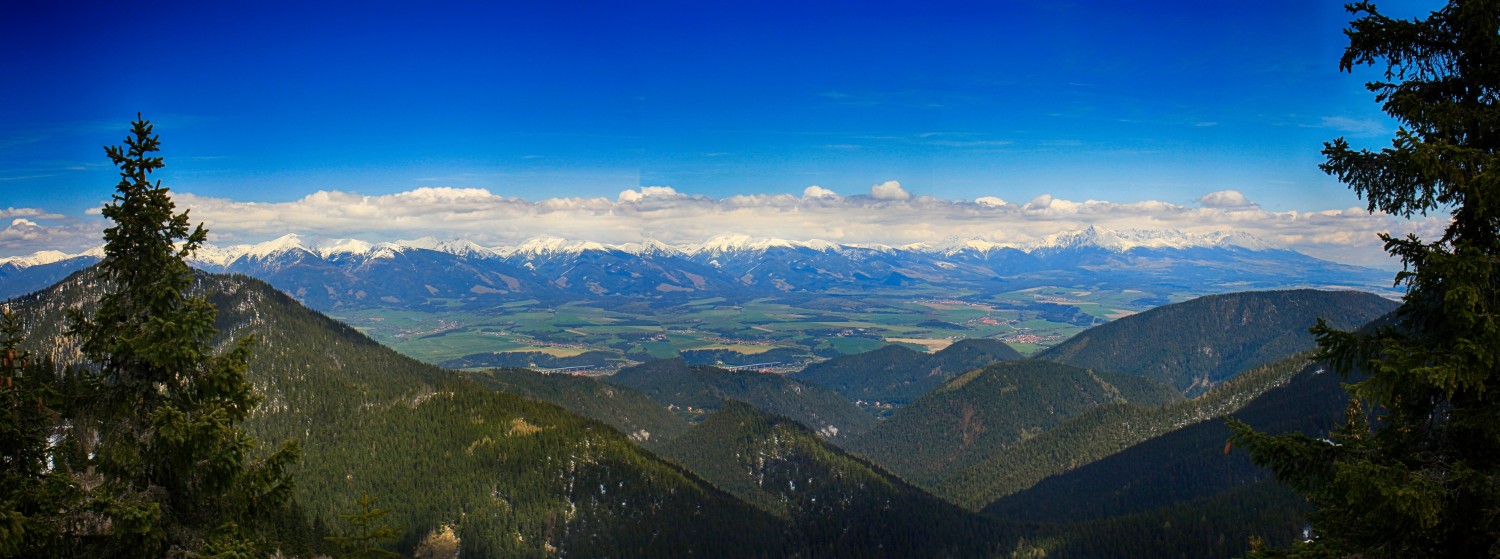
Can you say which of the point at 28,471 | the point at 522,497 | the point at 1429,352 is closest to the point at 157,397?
the point at 28,471

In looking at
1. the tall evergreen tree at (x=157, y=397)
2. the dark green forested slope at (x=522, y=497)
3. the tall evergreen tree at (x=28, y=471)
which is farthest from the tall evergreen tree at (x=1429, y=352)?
the dark green forested slope at (x=522, y=497)

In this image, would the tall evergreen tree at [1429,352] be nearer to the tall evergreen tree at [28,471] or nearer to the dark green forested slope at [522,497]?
the tall evergreen tree at [28,471]

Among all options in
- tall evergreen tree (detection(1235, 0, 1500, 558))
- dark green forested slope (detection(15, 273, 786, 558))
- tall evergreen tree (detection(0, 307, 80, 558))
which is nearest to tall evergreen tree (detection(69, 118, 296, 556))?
tall evergreen tree (detection(0, 307, 80, 558))

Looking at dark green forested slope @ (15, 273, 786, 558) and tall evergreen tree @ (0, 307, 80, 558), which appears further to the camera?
dark green forested slope @ (15, 273, 786, 558)

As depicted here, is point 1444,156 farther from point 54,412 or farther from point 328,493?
point 328,493

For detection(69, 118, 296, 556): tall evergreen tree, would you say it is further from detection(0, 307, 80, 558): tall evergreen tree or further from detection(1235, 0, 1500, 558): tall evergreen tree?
detection(1235, 0, 1500, 558): tall evergreen tree

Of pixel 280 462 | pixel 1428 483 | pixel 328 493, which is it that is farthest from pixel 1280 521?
pixel 328 493
